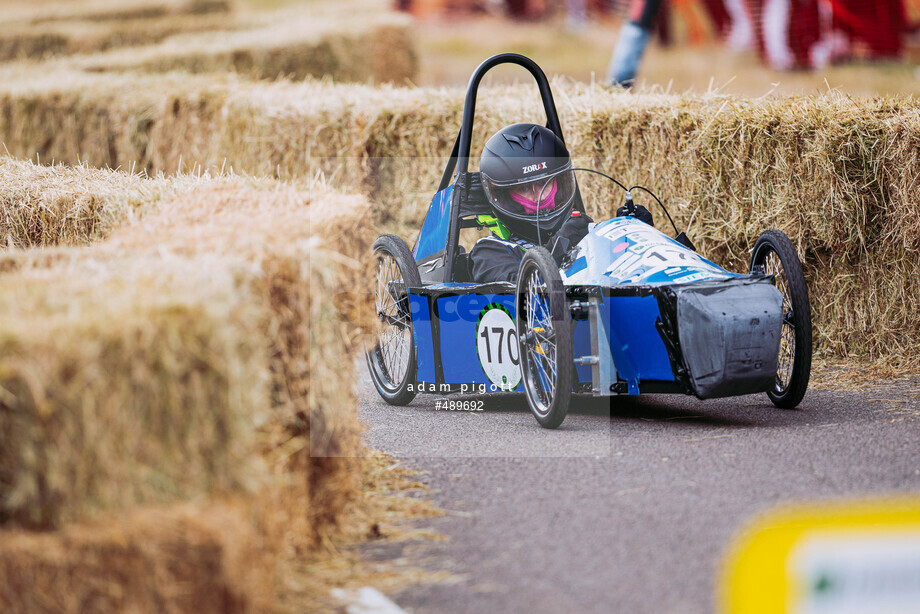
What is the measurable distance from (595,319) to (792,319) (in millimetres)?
1031

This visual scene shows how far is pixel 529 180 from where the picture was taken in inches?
264

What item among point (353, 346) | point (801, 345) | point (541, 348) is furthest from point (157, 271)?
point (801, 345)

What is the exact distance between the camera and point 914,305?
7484 millimetres

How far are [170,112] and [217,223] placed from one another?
25.3ft

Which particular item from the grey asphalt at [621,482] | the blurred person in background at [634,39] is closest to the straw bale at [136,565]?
the grey asphalt at [621,482]

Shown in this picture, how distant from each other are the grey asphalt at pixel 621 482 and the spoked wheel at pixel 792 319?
4.8 inches

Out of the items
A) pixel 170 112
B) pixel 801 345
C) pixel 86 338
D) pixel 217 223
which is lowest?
pixel 801 345

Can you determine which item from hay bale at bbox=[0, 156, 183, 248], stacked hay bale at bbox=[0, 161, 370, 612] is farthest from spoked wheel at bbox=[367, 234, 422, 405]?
stacked hay bale at bbox=[0, 161, 370, 612]

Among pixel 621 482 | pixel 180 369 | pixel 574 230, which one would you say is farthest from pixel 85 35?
pixel 180 369

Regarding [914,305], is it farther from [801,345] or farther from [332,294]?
[332,294]

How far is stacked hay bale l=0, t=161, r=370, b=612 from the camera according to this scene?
10.1ft

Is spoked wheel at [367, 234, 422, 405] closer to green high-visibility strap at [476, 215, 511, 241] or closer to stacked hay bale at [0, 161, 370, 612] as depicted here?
Result: green high-visibility strap at [476, 215, 511, 241]

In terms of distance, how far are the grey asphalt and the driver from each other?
3.11 feet

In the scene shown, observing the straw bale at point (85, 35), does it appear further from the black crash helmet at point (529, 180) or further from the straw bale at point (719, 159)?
the black crash helmet at point (529, 180)
